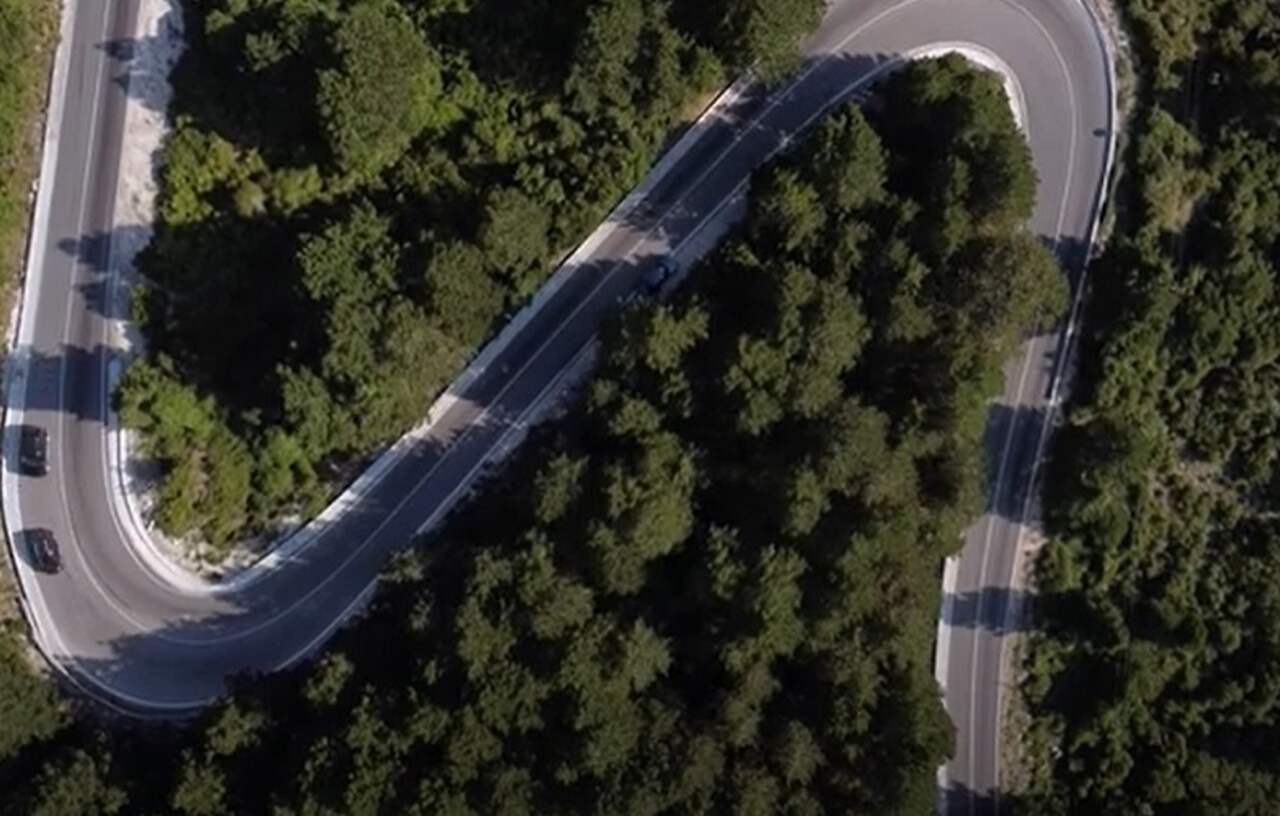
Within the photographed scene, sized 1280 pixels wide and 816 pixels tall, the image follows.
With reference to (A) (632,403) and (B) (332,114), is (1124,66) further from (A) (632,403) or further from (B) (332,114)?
(B) (332,114)

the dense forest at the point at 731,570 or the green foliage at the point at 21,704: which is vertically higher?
the dense forest at the point at 731,570

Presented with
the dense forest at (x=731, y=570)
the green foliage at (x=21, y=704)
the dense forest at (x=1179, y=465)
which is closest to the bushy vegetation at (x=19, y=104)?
the green foliage at (x=21, y=704)

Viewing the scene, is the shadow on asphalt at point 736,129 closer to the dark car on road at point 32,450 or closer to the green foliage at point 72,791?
the dark car on road at point 32,450

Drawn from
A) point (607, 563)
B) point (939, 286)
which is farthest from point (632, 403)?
point (939, 286)

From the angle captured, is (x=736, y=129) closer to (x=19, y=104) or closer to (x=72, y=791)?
(x=19, y=104)

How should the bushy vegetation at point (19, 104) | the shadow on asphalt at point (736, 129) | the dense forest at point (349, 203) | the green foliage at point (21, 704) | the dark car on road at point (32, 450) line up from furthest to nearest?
the shadow on asphalt at point (736, 129) < the dark car on road at point (32, 450) < the bushy vegetation at point (19, 104) < the dense forest at point (349, 203) < the green foliage at point (21, 704)
